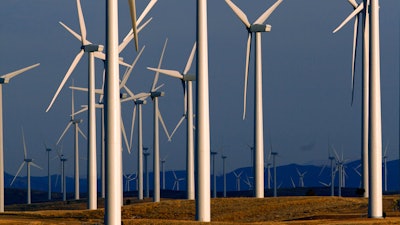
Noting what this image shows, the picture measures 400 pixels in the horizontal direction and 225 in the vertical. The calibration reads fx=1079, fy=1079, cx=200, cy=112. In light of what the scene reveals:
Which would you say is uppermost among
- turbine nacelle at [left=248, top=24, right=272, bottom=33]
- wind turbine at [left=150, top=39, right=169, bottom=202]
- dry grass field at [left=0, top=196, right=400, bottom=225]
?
turbine nacelle at [left=248, top=24, right=272, bottom=33]

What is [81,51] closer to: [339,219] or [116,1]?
[339,219]

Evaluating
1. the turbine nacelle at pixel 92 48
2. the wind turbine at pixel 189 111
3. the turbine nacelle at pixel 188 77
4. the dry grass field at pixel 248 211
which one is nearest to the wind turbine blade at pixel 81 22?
the turbine nacelle at pixel 92 48

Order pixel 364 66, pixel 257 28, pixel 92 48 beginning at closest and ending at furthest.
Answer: pixel 364 66
pixel 257 28
pixel 92 48

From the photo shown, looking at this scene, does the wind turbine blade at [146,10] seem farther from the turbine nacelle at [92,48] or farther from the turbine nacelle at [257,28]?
the turbine nacelle at [92,48]

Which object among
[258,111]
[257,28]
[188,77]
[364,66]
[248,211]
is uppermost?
[257,28]

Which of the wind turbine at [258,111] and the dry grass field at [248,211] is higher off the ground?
the wind turbine at [258,111]

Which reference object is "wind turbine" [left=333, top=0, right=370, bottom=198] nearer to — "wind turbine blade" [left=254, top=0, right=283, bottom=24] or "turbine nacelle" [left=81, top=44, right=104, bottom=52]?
"wind turbine blade" [left=254, top=0, right=283, bottom=24]

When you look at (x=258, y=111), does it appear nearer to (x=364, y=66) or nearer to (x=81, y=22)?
(x=364, y=66)

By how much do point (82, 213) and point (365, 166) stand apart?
28.6m

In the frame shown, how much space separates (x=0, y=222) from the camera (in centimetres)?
8425

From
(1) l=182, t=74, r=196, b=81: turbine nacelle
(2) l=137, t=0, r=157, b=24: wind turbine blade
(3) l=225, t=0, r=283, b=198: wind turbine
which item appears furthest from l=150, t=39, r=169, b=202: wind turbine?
(2) l=137, t=0, r=157, b=24: wind turbine blade

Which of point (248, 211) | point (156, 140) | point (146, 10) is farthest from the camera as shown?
point (156, 140)

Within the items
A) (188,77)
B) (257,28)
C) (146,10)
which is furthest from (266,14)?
(146,10)

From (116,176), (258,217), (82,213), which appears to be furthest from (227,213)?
(116,176)
